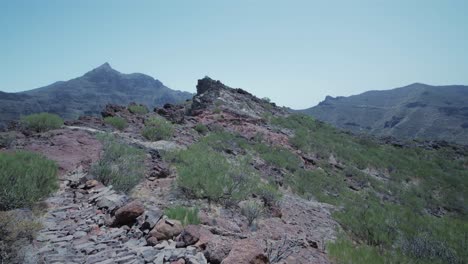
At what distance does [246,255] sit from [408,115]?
4344 inches

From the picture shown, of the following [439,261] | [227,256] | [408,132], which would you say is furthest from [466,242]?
[408,132]

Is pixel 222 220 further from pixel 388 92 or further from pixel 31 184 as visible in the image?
pixel 388 92

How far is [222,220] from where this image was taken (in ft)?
22.7

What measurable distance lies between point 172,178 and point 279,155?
8379 mm

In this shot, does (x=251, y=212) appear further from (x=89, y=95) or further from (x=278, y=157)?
(x=89, y=95)

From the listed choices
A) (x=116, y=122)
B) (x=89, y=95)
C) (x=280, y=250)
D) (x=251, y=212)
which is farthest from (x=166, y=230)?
(x=89, y=95)

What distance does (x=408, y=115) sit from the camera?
4080 inches

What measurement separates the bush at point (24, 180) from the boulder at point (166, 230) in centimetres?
263

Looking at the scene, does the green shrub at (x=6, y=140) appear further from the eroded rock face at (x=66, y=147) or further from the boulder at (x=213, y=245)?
the boulder at (x=213, y=245)

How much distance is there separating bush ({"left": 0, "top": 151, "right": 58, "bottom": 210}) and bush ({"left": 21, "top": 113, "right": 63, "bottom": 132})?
212 inches

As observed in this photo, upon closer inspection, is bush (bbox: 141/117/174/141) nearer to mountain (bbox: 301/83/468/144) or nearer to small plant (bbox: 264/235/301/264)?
small plant (bbox: 264/235/301/264)

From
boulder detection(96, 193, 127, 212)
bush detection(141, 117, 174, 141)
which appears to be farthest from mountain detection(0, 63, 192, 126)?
boulder detection(96, 193, 127, 212)

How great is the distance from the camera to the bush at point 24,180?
6289mm

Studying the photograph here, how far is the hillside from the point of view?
5176 mm
